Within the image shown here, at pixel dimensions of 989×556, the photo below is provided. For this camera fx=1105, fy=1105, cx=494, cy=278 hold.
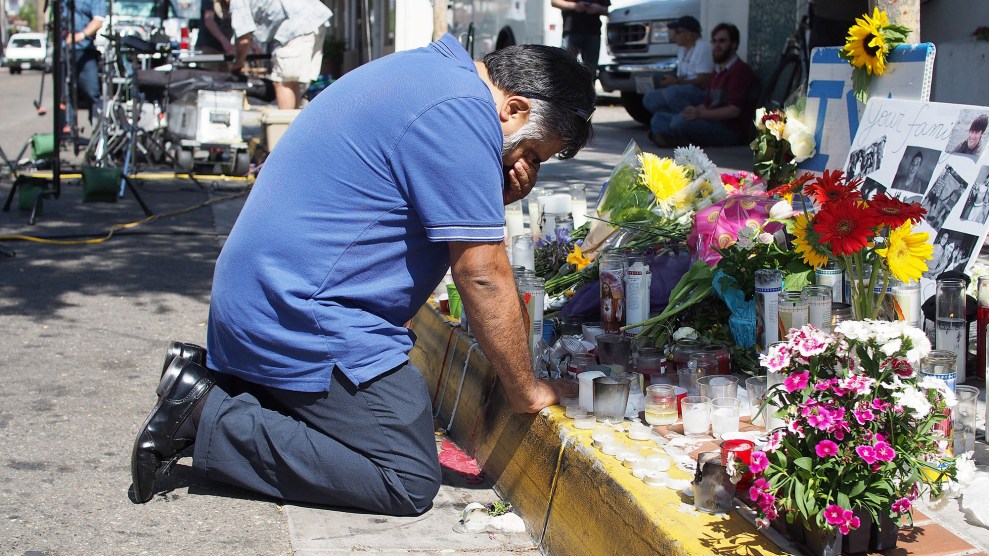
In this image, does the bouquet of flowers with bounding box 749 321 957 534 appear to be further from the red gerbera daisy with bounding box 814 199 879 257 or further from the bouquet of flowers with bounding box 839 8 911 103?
the bouquet of flowers with bounding box 839 8 911 103

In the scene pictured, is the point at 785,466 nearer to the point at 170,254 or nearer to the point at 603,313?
the point at 603,313

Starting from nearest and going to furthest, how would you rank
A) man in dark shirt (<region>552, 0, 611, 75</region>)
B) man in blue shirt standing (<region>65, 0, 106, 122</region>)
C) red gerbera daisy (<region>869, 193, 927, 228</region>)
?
red gerbera daisy (<region>869, 193, 927, 228</region>), man in blue shirt standing (<region>65, 0, 106, 122</region>), man in dark shirt (<region>552, 0, 611, 75</region>)

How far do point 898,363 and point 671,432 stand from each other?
1026 millimetres

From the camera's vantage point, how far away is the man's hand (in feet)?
11.0

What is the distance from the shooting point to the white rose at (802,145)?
480cm

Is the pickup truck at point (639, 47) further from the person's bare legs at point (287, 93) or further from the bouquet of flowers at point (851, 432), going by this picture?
the bouquet of flowers at point (851, 432)

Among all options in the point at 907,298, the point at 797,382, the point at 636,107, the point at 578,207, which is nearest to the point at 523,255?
the point at 578,207

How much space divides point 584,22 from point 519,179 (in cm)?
909

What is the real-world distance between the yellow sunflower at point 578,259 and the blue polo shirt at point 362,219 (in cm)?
137

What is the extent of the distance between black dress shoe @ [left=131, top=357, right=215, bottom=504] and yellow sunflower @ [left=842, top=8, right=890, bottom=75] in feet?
9.27

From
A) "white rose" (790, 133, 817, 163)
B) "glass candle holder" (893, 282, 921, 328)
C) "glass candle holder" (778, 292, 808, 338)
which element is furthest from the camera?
"white rose" (790, 133, 817, 163)

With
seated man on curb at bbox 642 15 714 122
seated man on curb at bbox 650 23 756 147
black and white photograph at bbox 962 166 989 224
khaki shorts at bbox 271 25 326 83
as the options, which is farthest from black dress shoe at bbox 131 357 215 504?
seated man on curb at bbox 642 15 714 122

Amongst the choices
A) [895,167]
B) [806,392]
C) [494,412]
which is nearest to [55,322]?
[494,412]

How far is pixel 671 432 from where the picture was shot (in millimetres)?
3238
